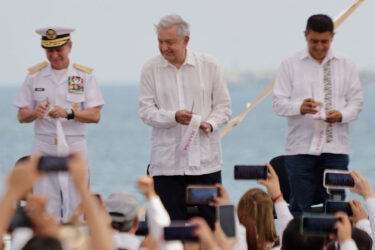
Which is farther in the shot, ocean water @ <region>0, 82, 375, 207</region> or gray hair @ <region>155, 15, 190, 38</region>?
ocean water @ <region>0, 82, 375, 207</region>

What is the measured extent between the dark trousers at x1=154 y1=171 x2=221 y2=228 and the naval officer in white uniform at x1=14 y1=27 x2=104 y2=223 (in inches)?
21.9

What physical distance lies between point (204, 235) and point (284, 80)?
3010 mm

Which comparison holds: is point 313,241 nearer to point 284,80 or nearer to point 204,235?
point 204,235

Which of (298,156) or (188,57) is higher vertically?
(188,57)

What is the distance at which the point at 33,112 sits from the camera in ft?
20.7

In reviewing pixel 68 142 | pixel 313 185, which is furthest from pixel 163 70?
pixel 313 185

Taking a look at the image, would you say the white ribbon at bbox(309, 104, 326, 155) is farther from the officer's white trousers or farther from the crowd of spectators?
the officer's white trousers

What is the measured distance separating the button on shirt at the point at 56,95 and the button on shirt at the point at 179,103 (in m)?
0.39

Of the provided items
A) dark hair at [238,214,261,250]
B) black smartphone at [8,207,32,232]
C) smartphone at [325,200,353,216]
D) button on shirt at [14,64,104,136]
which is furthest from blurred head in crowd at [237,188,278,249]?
button on shirt at [14,64,104,136]

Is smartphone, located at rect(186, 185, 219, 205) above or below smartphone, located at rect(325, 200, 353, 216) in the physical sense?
above

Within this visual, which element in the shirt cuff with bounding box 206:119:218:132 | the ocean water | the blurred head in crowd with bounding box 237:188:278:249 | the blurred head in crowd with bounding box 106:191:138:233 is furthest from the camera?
the ocean water

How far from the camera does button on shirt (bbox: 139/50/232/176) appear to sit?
622 cm

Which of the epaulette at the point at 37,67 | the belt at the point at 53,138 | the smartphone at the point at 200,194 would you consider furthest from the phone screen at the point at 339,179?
the epaulette at the point at 37,67

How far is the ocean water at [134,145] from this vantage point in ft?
137
